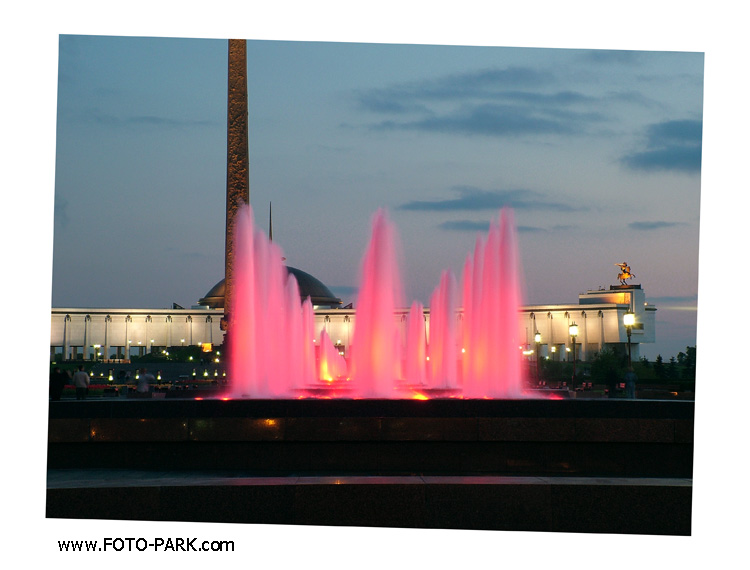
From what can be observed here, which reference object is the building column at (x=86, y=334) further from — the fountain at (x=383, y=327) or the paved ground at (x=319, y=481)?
the paved ground at (x=319, y=481)

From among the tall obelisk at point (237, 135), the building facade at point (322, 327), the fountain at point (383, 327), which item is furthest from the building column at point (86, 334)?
the fountain at point (383, 327)

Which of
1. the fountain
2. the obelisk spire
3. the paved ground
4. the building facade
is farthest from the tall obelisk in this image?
the building facade

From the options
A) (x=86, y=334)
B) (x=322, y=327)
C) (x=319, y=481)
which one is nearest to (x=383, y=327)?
(x=319, y=481)

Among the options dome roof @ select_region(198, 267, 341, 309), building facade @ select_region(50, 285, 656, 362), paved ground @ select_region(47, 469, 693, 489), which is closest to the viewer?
paved ground @ select_region(47, 469, 693, 489)

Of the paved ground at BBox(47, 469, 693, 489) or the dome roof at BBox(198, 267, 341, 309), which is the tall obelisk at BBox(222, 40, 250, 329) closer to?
the paved ground at BBox(47, 469, 693, 489)

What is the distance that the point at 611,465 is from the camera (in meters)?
12.0

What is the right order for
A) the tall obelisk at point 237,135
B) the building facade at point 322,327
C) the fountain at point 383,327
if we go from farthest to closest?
1. the building facade at point 322,327
2. the tall obelisk at point 237,135
3. the fountain at point 383,327

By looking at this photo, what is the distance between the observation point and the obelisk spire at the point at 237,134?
3631 cm

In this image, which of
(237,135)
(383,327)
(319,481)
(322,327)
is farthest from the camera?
(322,327)

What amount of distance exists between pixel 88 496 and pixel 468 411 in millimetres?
4782

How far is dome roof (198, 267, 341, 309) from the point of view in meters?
146

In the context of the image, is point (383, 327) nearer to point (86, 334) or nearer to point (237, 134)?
point (237, 134)

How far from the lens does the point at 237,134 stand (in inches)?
1441

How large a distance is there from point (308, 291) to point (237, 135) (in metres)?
114
